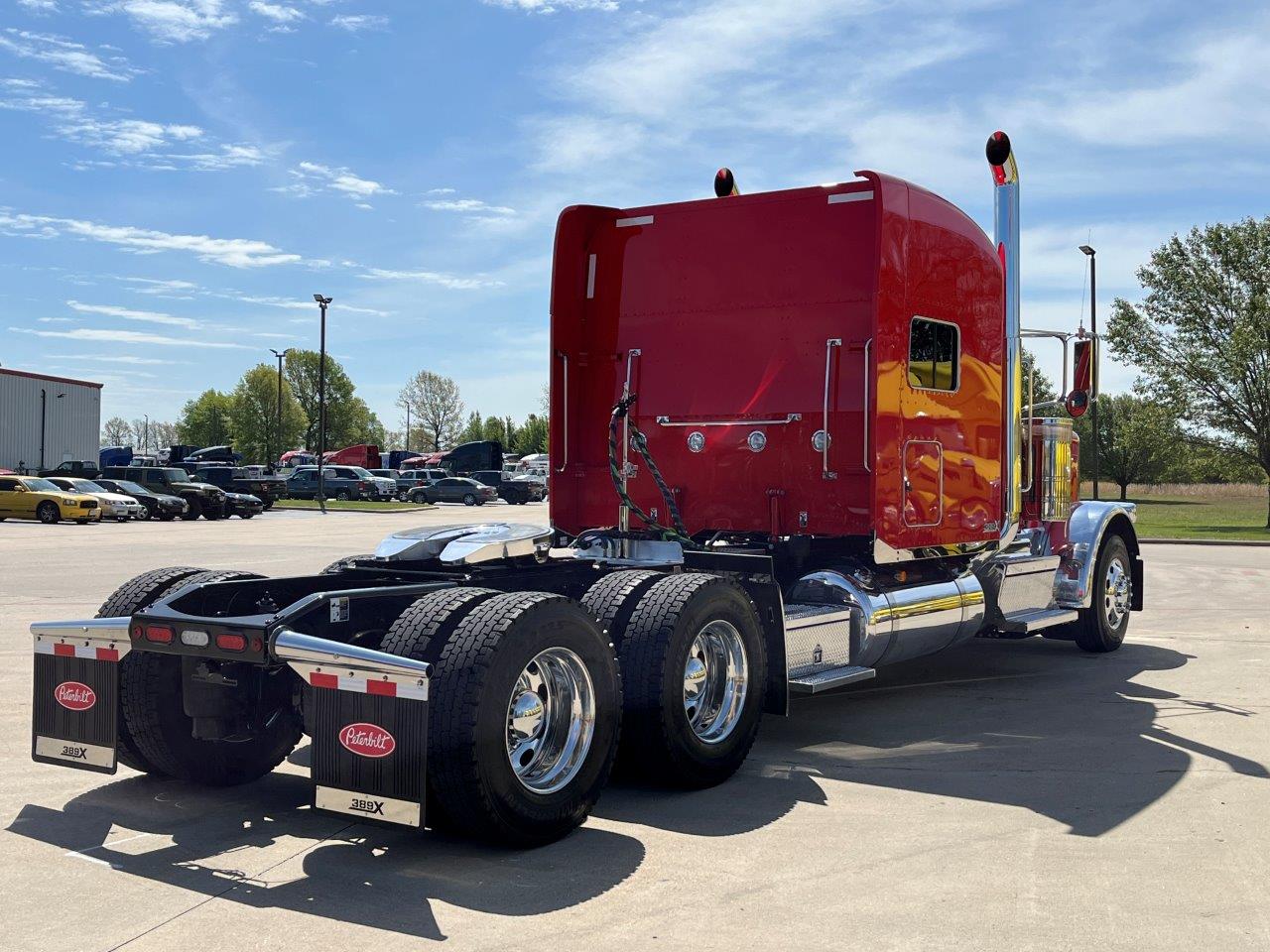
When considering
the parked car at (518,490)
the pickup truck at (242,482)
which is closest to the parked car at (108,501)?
the pickup truck at (242,482)

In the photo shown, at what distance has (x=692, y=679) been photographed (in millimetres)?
6125

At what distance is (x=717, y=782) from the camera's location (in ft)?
20.0

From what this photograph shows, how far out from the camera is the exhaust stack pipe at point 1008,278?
8828 mm

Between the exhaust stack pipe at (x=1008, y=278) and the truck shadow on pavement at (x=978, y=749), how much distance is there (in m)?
1.39

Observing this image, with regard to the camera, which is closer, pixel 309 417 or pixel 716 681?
pixel 716 681

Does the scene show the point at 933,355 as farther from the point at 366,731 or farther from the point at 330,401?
the point at 330,401

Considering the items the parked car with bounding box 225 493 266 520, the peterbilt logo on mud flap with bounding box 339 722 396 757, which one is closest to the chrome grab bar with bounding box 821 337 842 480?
the peterbilt logo on mud flap with bounding box 339 722 396 757

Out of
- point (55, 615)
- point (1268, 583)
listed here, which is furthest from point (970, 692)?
point (1268, 583)

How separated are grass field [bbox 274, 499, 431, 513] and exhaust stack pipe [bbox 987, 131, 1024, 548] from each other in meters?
41.5

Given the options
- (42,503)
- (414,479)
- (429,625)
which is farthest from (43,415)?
(429,625)

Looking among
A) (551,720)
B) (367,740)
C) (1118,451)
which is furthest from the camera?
(1118,451)

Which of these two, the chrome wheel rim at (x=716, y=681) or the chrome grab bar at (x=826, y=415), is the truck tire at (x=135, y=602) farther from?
the chrome grab bar at (x=826, y=415)

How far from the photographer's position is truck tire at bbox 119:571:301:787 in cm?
552

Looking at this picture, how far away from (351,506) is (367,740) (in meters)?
49.7
